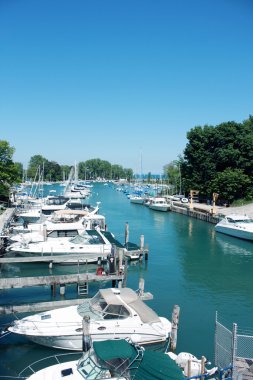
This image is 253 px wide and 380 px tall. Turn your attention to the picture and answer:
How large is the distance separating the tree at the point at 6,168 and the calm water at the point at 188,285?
2032 centimetres

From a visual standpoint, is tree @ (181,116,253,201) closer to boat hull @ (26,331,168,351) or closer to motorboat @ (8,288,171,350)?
motorboat @ (8,288,171,350)

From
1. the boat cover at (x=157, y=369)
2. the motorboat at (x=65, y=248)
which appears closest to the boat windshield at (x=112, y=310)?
the boat cover at (x=157, y=369)

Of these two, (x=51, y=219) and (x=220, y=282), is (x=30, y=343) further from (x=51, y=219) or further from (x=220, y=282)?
(x=51, y=219)

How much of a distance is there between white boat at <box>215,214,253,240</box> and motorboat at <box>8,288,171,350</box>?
31376mm

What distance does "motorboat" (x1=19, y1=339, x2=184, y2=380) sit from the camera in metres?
13.0

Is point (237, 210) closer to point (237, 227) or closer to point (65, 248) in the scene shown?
point (237, 227)

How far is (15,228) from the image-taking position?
136 feet

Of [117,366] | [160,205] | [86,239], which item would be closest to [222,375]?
[117,366]

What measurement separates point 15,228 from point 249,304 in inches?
1019

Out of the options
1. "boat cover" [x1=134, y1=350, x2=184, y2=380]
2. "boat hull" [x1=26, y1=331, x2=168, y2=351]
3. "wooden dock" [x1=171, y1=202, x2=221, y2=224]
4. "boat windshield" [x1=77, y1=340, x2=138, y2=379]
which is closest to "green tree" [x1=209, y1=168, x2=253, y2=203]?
"wooden dock" [x1=171, y1=202, x2=221, y2=224]

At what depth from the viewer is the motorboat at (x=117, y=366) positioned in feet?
42.8

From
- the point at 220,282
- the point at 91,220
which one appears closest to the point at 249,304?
the point at 220,282

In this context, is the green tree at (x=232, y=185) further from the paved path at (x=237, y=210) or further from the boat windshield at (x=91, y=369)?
the boat windshield at (x=91, y=369)

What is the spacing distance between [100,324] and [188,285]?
13.4m
